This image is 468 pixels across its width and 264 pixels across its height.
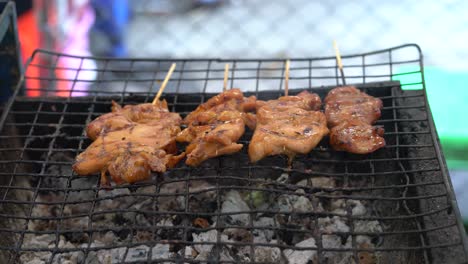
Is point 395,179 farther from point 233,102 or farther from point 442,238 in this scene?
point 233,102

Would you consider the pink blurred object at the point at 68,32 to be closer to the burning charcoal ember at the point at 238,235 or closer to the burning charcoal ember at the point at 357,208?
the burning charcoal ember at the point at 238,235

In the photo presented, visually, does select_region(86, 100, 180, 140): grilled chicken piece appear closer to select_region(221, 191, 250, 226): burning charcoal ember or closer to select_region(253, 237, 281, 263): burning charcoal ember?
select_region(221, 191, 250, 226): burning charcoal ember

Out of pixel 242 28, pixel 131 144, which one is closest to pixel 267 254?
pixel 131 144

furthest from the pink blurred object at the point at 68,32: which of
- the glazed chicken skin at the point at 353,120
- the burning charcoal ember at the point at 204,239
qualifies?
the glazed chicken skin at the point at 353,120

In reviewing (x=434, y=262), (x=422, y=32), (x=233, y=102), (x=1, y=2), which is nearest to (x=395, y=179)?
(x=434, y=262)

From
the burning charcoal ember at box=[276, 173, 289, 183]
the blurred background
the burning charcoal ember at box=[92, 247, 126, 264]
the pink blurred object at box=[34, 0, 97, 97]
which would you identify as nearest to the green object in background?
the blurred background

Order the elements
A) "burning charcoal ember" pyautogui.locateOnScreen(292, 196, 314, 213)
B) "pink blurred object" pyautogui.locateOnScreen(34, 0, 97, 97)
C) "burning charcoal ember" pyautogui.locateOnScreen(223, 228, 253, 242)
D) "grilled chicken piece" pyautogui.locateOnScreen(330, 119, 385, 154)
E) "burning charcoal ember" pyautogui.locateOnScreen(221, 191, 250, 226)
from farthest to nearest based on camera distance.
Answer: "pink blurred object" pyautogui.locateOnScreen(34, 0, 97, 97)
"burning charcoal ember" pyautogui.locateOnScreen(292, 196, 314, 213)
"burning charcoal ember" pyautogui.locateOnScreen(221, 191, 250, 226)
"burning charcoal ember" pyautogui.locateOnScreen(223, 228, 253, 242)
"grilled chicken piece" pyautogui.locateOnScreen(330, 119, 385, 154)

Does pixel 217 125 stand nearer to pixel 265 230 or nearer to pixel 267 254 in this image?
pixel 265 230
